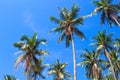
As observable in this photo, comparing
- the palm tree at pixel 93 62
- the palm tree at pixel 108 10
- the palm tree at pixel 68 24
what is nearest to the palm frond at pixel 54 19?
the palm tree at pixel 68 24

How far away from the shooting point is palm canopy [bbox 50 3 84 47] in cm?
5350

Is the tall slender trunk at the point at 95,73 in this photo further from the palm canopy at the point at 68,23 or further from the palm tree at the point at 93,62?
the palm canopy at the point at 68,23

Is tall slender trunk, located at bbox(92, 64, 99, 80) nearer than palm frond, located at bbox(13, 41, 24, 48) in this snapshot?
No

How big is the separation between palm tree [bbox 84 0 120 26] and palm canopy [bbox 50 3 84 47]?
11.7 ft

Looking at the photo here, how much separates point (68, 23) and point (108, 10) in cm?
794

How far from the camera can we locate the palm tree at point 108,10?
2104 inches

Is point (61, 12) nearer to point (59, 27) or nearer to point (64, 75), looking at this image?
point (59, 27)

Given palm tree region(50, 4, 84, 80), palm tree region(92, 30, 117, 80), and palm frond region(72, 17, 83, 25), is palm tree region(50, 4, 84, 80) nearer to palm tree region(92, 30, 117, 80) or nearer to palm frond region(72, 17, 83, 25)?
palm frond region(72, 17, 83, 25)

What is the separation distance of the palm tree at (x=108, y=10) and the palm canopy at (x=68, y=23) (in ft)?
11.7

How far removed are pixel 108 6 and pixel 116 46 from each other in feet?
29.9

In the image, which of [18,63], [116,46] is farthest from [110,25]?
[18,63]

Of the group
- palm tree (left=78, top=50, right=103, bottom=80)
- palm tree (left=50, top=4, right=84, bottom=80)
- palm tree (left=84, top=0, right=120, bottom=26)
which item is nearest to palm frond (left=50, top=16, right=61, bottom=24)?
palm tree (left=50, top=4, right=84, bottom=80)

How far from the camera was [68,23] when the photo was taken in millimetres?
53562

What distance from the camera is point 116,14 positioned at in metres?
53.5
